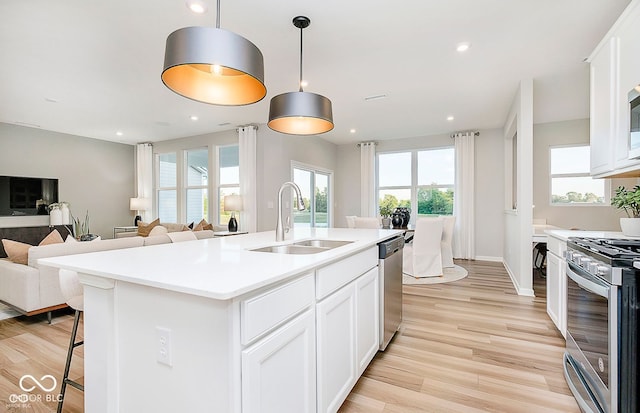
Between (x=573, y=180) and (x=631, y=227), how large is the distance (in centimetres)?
404

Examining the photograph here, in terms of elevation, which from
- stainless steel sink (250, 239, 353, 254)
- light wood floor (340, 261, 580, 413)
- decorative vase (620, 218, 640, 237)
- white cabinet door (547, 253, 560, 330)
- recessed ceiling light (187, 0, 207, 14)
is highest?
recessed ceiling light (187, 0, 207, 14)

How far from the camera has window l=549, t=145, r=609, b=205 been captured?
5.41 m

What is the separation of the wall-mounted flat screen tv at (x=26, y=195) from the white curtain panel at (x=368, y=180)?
6.49m

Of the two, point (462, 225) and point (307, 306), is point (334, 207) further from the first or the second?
point (307, 306)

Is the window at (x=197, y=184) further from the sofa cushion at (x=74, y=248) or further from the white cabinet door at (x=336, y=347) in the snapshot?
the white cabinet door at (x=336, y=347)

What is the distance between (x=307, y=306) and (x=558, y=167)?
632 cm

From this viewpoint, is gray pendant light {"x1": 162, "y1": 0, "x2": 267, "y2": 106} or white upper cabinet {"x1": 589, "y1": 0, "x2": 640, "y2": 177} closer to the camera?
gray pendant light {"x1": 162, "y1": 0, "x2": 267, "y2": 106}

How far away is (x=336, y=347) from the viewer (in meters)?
1.60

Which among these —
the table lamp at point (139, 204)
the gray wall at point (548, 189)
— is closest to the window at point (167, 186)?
the table lamp at point (139, 204)

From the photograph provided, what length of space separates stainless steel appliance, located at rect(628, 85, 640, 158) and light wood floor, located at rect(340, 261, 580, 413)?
1525 mm

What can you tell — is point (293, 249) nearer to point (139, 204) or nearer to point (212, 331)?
point (212, 331)

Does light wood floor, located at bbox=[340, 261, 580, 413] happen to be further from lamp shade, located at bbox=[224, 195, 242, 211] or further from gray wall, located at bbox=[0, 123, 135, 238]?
gray wall, located at bbox=[0, 123, 135, 238]

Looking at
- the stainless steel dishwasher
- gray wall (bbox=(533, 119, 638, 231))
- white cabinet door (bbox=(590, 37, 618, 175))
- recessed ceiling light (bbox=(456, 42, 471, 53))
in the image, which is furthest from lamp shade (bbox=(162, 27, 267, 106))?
gray wall (bbox=(533, 119, 638, 231))

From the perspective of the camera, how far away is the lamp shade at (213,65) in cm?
134
